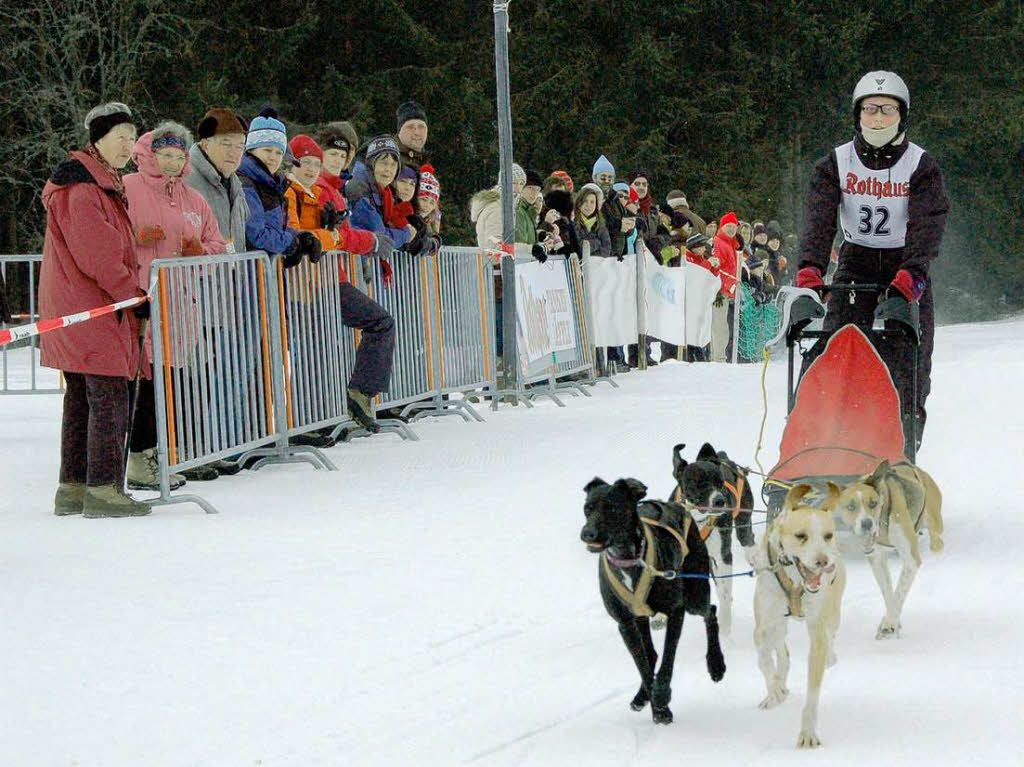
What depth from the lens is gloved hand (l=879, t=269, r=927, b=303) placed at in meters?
6.77

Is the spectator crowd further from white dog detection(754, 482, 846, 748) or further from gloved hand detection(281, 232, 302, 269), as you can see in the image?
white dog detection(754, 482, 846, 748)

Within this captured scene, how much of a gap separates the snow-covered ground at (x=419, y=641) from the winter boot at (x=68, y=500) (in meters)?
0.13

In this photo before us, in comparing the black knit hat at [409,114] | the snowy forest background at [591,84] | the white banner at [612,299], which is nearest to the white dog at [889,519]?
the black knit hat at [409,114]

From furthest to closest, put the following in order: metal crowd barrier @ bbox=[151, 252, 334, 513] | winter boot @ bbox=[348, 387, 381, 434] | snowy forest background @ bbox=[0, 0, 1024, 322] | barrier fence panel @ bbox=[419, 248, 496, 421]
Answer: snowy forest background @ bbox=[0, 0, 1024, 322] → barrier fence panel @ bbox=[419, 248, 496, 421] → winter boot @ bbox=[348, 387, 381, 434] → metal crowd barrier @ bbox=[151, 252, 334, 513]

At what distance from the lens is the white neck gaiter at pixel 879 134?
23.0 feet

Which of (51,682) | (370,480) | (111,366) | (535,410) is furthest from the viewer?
(535,410)

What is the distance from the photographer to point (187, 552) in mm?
6973

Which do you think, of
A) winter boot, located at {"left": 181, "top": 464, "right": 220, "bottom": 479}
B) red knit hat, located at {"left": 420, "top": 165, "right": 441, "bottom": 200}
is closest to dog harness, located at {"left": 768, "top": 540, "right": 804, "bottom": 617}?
winter boot, located at {"left": 181, "top": 464, "right": 220, "bottom": 479}

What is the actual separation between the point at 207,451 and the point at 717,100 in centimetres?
3049

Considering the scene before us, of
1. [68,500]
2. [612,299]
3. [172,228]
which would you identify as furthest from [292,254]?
[612,299]

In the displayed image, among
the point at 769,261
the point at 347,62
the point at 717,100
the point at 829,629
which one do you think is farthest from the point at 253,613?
the point at 717,100

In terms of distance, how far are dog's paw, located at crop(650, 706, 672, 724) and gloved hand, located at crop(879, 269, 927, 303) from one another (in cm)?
293

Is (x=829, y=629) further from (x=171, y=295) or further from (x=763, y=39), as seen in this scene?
(x=763, y=39)

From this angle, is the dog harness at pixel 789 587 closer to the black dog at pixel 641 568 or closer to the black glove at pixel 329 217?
the black dog at pixel 641 568
